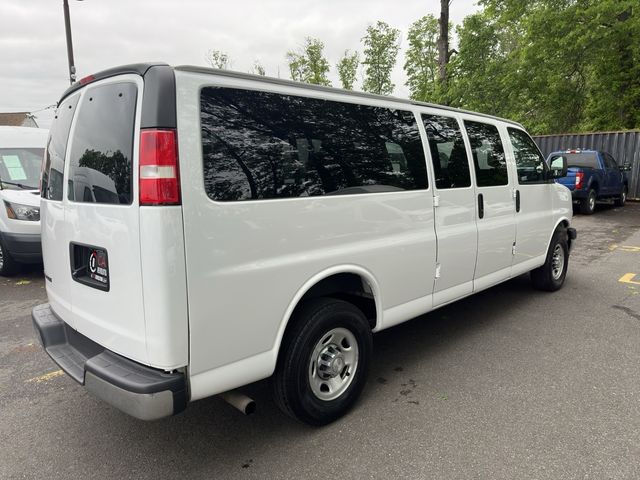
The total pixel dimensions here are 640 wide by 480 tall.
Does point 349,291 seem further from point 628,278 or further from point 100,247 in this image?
point 628,278

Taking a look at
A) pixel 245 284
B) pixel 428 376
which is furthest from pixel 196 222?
pixel 428 376

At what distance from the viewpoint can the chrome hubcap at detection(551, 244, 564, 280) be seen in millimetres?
5516

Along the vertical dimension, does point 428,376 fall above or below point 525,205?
below

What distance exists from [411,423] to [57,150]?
9.39ft

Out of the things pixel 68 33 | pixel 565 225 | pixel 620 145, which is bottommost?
pixel 565 225

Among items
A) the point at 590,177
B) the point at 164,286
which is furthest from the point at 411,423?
the point at 590,177

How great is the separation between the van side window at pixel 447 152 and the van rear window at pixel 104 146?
2245 millimetres

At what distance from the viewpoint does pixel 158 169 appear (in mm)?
1986

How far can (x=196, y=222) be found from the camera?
2061mm

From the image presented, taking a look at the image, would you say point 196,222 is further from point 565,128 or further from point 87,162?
point 565,128

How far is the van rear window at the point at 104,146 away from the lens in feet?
6.97

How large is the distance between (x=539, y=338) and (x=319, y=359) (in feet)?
8.14

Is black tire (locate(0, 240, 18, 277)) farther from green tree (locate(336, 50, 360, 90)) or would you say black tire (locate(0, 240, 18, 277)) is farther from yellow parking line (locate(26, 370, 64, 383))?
green tree (locate(336, 50, 360, 90))

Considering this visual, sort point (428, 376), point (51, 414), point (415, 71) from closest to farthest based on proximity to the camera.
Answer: point (51, 414)
point (428, 376)
point (415, 71)
